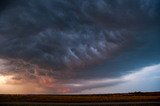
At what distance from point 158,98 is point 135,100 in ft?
3.39

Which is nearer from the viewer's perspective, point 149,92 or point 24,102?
point 24,102

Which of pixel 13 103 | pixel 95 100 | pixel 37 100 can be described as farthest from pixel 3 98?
pixel 95 100

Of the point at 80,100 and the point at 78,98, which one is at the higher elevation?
the point at 78,98

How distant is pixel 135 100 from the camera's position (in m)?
11.6

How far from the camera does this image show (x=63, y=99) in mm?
12336

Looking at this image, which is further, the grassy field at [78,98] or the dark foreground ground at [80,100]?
the grassy field at [78,98]

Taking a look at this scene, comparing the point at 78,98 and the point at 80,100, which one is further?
the point at 78,98

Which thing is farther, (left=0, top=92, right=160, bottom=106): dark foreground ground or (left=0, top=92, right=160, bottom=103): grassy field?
(left=0, top=92, right=160, bottom=103): grassy field

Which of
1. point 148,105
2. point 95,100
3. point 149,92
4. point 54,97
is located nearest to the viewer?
point 148,105

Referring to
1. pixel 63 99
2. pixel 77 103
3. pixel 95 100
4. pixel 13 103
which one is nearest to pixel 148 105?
pixel 95 100

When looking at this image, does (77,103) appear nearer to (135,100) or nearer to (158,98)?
(135,100)

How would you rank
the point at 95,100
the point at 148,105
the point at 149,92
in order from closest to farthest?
the point at 148,105 → the point at 95,100 → the point at 149,92

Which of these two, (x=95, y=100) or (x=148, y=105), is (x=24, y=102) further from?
(x=148, y=105)

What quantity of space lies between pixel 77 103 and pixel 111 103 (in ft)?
4.93
